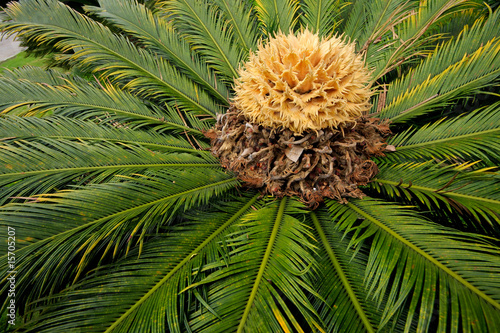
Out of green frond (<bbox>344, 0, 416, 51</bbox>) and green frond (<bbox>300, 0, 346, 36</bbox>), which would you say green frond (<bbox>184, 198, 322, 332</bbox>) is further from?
green frond (<bbox>300, 0, 346, 36</bbox>)

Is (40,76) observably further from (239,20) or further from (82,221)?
(239,20)

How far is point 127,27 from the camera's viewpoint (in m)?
2.52

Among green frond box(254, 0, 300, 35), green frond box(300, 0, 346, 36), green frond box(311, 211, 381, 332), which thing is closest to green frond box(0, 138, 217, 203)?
green frond box(311, 211, 381, 332)

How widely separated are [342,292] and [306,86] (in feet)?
3.80

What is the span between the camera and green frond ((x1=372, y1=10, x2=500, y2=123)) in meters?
1.94

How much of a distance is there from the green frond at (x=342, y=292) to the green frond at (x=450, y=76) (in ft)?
4.31

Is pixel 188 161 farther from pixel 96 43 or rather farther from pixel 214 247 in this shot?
pixel 96 43

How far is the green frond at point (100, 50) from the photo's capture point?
220 centimetres

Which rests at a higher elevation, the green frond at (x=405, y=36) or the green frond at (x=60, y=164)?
the green frond at (x=405, y=36)

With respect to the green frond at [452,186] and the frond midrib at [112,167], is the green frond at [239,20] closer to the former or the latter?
the frond midrib at [112,167]

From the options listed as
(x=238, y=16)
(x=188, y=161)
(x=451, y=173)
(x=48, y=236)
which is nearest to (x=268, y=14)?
(x=238, y=16)

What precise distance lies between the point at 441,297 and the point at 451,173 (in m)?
0.90

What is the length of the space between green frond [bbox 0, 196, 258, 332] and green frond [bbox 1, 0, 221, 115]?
1467 mm

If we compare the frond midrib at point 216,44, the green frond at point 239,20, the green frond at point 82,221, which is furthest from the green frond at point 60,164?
the green frond at point 239,20
